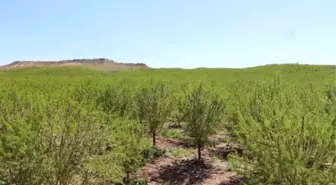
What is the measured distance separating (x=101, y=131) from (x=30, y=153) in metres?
2.16

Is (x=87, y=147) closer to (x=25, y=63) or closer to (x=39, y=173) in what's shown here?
(x=39, y=173)

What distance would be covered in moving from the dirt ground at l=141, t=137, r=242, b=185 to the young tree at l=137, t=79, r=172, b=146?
1.67m

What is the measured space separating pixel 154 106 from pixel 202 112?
266cm

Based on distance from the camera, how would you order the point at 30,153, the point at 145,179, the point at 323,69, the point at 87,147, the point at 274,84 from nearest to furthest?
the point at 30,153, the point at 87,147, the point at 145,179, the point at 274,84, the point at 323,69

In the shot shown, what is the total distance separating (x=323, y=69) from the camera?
59812 millimetres

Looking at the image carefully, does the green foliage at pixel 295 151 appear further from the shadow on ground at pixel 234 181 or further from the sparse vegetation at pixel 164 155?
the shadow on ground at pixel 234 181

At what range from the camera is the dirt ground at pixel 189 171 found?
15.3 m

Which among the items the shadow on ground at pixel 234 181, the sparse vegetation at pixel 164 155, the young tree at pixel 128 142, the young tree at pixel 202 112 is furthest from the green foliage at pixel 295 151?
the young tree at pixel 202 112

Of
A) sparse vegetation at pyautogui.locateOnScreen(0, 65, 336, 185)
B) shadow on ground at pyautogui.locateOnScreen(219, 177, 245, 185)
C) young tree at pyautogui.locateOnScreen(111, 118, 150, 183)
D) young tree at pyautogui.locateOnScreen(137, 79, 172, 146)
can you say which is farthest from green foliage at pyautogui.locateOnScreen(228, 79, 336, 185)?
young tree at pyautogui.locateOnScreen(137, 79, 172, 146)

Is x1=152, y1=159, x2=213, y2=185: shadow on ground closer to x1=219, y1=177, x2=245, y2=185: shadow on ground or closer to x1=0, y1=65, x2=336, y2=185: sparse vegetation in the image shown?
x1=0, y1=65, x2=336, y2=185: sparse vegetation

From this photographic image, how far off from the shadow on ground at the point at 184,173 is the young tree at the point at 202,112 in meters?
1.01

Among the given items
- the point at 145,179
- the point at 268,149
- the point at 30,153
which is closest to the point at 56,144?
the point at 30,153

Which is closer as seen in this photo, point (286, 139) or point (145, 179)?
point (286, 139)

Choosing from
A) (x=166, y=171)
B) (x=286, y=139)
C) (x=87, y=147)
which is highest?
(x=286, y=139)
